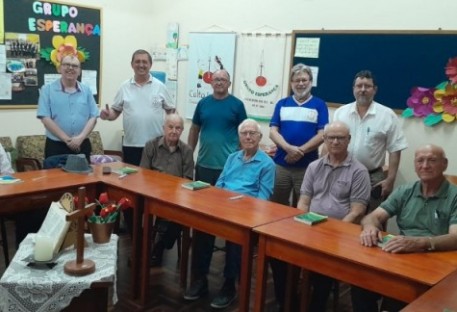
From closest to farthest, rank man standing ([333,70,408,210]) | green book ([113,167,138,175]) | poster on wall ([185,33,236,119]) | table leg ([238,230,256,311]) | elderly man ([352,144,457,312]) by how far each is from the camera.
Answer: elderly man ([352,144,457,312]) → table leg ([238,230,256,311]) → man standing ([333,70,408,210]) → green book ([113,167,138,175]) → poster on wall ([185,33,236,119])

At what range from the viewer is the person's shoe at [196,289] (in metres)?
3.13

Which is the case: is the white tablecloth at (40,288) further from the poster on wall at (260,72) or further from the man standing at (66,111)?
the poster on wall at (260,72)

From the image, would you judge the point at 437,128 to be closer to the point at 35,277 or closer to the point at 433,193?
the point at 433,193

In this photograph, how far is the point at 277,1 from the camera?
4660mm

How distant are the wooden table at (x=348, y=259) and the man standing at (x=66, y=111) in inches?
74.6

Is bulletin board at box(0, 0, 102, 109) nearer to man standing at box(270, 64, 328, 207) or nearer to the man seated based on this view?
man standing at box(270, 64, 328, 207)

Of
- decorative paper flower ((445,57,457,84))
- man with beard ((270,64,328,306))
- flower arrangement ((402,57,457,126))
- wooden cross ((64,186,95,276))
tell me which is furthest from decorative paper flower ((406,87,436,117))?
wooden cross ((64,186,95,276))

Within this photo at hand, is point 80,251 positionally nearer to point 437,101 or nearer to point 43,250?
A: point 43,250

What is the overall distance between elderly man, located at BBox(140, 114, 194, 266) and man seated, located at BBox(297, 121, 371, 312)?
1021 millimetres

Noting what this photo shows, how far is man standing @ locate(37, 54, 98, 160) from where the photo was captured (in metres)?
3.56

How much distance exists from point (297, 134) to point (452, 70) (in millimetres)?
1272

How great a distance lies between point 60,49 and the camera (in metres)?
5.03

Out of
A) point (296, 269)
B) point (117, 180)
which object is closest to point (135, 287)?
point (117, 180)

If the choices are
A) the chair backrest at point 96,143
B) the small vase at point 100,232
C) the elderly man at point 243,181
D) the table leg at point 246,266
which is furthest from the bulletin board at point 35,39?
the table leg at point 246,266
